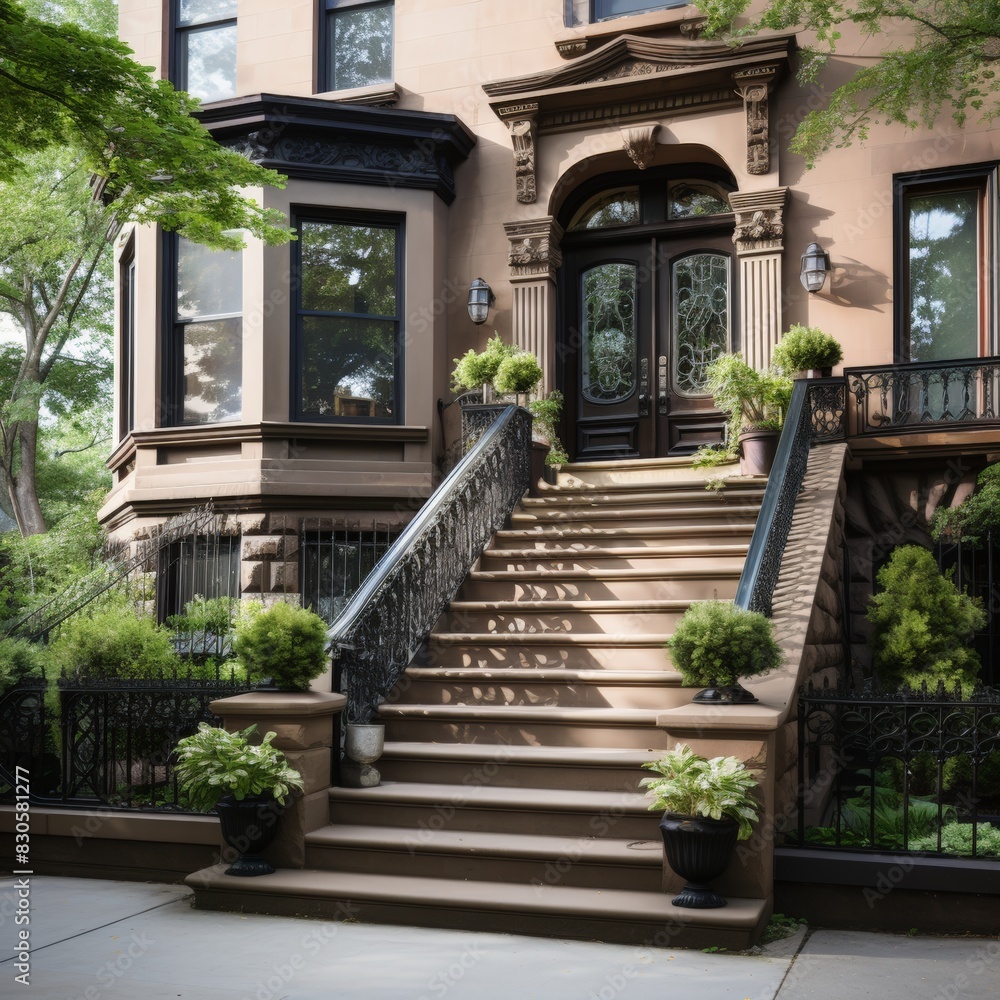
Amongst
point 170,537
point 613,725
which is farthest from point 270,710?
point 170,537

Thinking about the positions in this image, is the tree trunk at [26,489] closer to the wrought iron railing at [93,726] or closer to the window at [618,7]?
the window at [618,7]

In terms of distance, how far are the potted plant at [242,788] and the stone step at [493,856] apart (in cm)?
32

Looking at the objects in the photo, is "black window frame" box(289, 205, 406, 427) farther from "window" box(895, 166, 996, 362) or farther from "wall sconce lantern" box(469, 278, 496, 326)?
"window" box(895, 166, 996, 362)

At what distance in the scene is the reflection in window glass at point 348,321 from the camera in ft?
41.8

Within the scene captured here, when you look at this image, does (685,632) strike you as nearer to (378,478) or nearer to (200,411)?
(378,478)

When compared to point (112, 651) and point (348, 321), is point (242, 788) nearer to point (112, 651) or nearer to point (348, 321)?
point (112, 651)

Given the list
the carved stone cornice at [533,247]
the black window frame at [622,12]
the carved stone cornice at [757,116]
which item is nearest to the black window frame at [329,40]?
the black window frame at [622,12]

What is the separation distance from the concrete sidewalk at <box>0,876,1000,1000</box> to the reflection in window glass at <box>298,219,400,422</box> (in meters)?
7.27

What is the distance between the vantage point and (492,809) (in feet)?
22.6

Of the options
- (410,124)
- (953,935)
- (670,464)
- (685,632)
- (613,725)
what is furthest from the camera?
(410,124)

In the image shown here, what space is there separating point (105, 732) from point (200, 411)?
229 inches

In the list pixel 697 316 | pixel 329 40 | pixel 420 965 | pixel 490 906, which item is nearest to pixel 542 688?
pixel 490 906

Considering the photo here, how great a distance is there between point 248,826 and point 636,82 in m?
9.31

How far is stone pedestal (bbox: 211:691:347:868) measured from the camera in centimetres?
681
